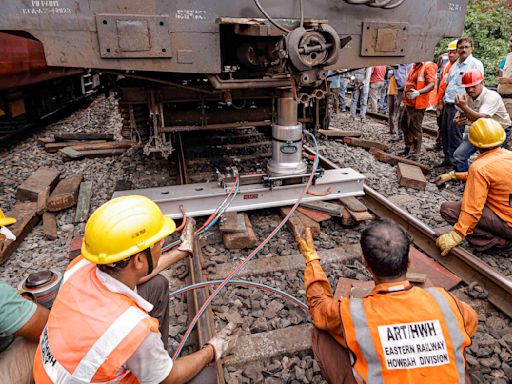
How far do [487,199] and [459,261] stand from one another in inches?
27.2

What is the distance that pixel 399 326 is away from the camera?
159 cm

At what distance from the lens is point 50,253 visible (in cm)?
356

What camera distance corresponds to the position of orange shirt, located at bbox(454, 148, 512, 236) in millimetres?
3205

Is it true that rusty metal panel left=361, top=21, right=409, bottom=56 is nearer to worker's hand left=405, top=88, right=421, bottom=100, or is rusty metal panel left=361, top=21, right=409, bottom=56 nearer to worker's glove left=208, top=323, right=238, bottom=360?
worker's hand left=405, top=88, right=421, bottom=100

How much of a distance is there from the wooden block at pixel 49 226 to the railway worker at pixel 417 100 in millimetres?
5657

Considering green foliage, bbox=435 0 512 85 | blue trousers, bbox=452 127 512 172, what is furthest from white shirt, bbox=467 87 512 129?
green foliage, bbox=435 0 512 85

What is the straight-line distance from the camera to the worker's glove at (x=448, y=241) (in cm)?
322

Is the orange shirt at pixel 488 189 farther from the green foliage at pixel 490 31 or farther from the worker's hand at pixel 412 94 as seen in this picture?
the green foliage at pixel 490 31

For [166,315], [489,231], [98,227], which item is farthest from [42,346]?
[489,231]

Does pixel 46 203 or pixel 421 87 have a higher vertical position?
pixel 421 87

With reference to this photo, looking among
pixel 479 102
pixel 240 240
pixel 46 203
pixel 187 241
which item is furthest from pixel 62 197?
pixel 479 102

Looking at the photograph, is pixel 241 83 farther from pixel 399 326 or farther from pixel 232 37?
pixel 399 326

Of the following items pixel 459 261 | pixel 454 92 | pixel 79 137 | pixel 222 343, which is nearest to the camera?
pixel 222 343

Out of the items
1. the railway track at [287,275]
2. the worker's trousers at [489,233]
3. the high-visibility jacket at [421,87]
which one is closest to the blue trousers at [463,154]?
the high-visibility jacket at [421,87]
